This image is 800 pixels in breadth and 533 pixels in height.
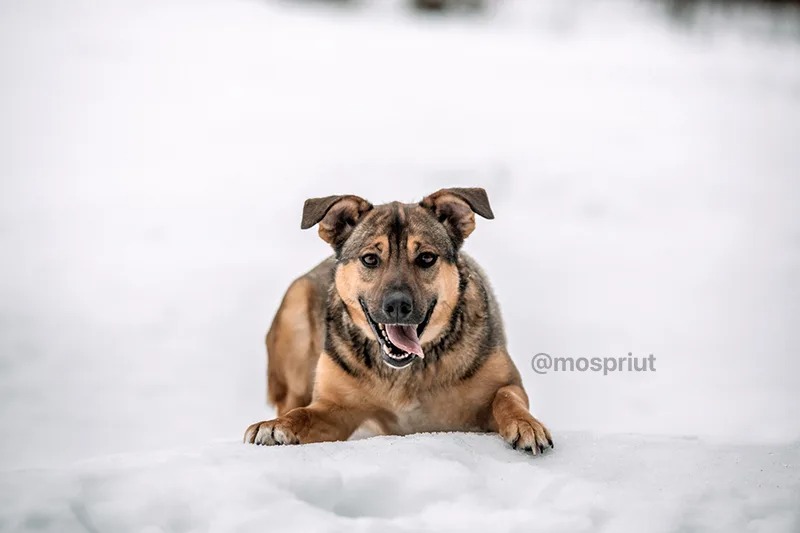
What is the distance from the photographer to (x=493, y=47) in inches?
728

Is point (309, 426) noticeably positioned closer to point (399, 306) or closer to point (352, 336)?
point (352, 336)

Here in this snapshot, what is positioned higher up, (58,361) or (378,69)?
(378,69)

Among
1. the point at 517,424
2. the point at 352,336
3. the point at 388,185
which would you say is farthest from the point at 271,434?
the point at 388,185

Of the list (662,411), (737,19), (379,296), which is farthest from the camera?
(737,19)

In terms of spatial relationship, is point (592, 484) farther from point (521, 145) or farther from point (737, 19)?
point (737, 19)

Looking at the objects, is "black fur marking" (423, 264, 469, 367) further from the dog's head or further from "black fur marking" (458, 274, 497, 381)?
"black fur marking" (458, 274, 497, 381)

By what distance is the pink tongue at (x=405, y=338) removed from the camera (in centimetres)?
480

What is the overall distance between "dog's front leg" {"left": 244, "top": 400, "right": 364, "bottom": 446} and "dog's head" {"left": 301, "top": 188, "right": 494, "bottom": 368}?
1.60 feet

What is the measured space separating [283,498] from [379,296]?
1.49 m

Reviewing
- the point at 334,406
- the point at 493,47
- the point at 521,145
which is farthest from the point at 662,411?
the point at 493,47

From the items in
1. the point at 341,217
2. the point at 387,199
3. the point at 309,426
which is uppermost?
the point at 341,217

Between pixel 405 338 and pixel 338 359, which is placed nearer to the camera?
pixel 405 338

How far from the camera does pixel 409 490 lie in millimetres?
3789

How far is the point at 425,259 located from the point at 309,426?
1.17 meters
